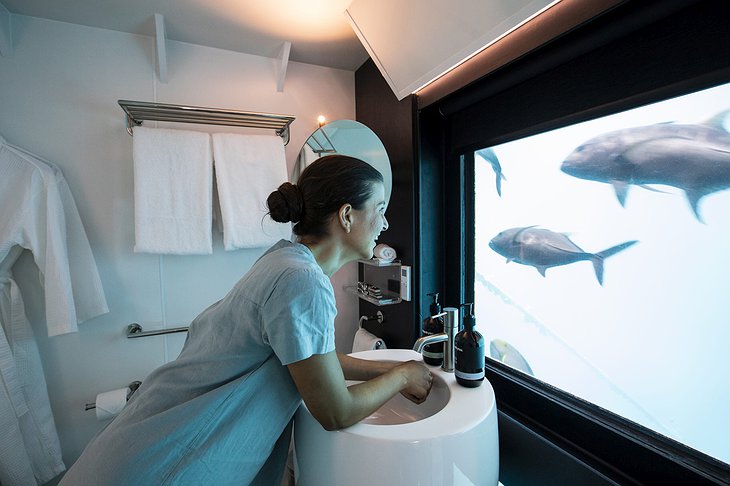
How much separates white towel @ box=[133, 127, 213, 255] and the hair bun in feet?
2.20

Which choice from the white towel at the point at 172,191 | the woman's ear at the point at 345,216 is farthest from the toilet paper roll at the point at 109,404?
the woman's ear at the point at 345,216

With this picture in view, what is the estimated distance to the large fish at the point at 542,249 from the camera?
2.59 ft

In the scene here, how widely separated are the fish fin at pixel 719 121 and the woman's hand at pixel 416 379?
0.74 meters

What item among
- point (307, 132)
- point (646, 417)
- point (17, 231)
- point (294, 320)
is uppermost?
point (307, 132)

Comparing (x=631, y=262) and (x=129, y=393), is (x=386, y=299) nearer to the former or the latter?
(x=631, y=262)

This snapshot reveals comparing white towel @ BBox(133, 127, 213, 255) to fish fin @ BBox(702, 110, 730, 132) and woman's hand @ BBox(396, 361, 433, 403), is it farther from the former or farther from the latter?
fish fin @ BBox(702, 110, 730, 132)

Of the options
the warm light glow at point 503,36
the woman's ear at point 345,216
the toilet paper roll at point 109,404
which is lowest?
the toilet paper roll at point 109,404

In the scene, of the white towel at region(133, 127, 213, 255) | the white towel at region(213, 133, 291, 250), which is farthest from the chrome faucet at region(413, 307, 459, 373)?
the white towel at region(133, 127, 213, 255)

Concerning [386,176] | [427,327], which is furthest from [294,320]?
[386,176]

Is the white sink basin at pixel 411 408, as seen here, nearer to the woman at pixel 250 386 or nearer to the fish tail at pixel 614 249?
the woman at pixel 250 386

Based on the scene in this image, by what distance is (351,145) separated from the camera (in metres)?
1.36

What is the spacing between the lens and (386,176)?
128 centimetres

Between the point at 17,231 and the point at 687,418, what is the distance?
1.90m

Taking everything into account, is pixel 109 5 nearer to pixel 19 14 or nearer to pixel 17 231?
pixel 19 14
